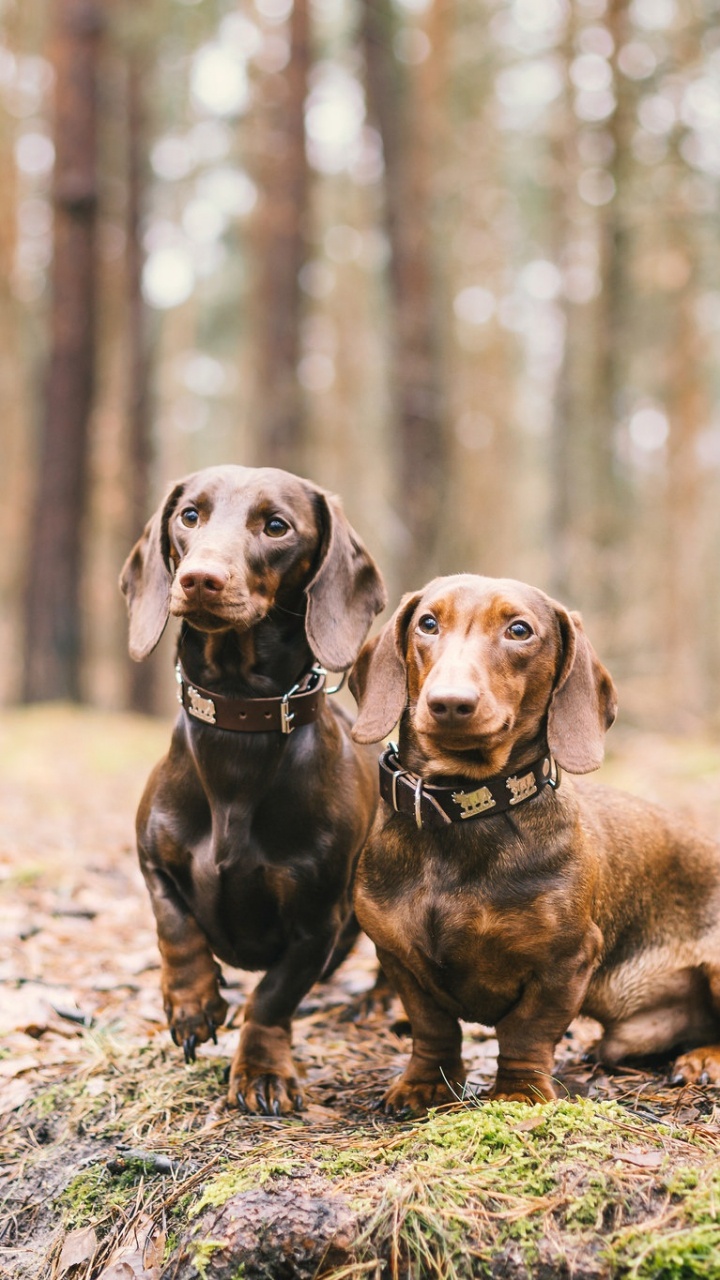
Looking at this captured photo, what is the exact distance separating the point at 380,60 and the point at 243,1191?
43.5 feet

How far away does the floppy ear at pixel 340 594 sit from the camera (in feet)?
11.6

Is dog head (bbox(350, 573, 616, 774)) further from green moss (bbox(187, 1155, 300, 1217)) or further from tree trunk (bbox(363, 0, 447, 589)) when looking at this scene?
tree trunk (bbox(363, 0, 447, 589))

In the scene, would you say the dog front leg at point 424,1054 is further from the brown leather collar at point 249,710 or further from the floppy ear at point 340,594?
the floppy ear at point 340,594

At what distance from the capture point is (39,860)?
20.4 feet

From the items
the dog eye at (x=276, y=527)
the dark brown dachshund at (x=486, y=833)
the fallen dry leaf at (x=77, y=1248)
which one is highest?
the dog eye at (x=276, y=527)

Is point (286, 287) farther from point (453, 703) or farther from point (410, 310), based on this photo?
point (453, 703)

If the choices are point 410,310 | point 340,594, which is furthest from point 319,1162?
point 410,310

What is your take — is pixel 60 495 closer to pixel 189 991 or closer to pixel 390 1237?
pixel 189 991

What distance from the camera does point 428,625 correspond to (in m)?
3.23

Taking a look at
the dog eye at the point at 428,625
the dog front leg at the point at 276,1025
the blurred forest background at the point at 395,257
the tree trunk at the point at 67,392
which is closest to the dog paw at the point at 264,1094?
the dog front leg at the point at 276,1025

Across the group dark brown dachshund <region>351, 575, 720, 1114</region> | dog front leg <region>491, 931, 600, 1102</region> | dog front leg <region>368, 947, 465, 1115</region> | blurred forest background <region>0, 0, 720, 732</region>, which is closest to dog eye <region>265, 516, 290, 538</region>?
dark brown dachshund <region>351, 575, 720, 1114</region>

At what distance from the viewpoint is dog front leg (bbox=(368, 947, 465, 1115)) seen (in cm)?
326

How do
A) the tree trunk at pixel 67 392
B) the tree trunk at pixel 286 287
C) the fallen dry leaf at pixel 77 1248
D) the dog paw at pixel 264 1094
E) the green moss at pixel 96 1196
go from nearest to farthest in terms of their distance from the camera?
1. the fallen dry leaf at pixel 77 1248
2. the green moss at pixel 96 1196
3. the dog paw at pixel 264 1094
4. the tree trunk at pixel 286 287
5. the tree trunk at pixel 67 392

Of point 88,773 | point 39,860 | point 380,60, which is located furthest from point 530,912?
point 380,60
